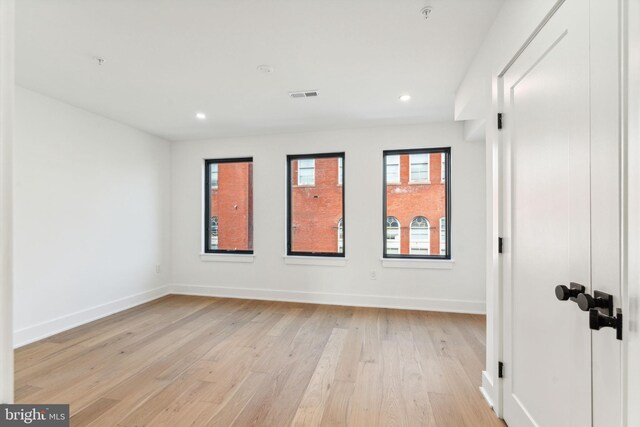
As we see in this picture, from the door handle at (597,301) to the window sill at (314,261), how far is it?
3240 millimetres

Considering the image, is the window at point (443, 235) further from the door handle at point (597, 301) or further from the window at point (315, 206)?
the door handle at point (597, 301)

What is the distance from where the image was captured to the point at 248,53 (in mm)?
2299

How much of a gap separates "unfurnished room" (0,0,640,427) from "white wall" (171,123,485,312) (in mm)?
30

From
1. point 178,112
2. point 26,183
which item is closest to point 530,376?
point 178,112

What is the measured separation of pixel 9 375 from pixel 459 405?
2317 millimetres

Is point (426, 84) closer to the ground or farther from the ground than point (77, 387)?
farther from the ground

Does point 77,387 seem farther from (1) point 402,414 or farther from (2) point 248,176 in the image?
(2) point 248,176

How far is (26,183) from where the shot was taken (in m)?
2.92

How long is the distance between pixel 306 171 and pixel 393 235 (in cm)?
161

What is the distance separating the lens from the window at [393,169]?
4.17 meters

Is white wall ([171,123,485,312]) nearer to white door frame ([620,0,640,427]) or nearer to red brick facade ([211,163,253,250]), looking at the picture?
red brick facade ([211,163,253,250])

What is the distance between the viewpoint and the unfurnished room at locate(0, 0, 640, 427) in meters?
1.09

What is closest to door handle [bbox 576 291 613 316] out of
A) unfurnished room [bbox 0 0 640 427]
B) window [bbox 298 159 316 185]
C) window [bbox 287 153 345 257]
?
unfurnished room [bbox 0 0 640 427]

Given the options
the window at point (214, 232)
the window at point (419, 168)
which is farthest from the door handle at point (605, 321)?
the window at point (214, 232)
